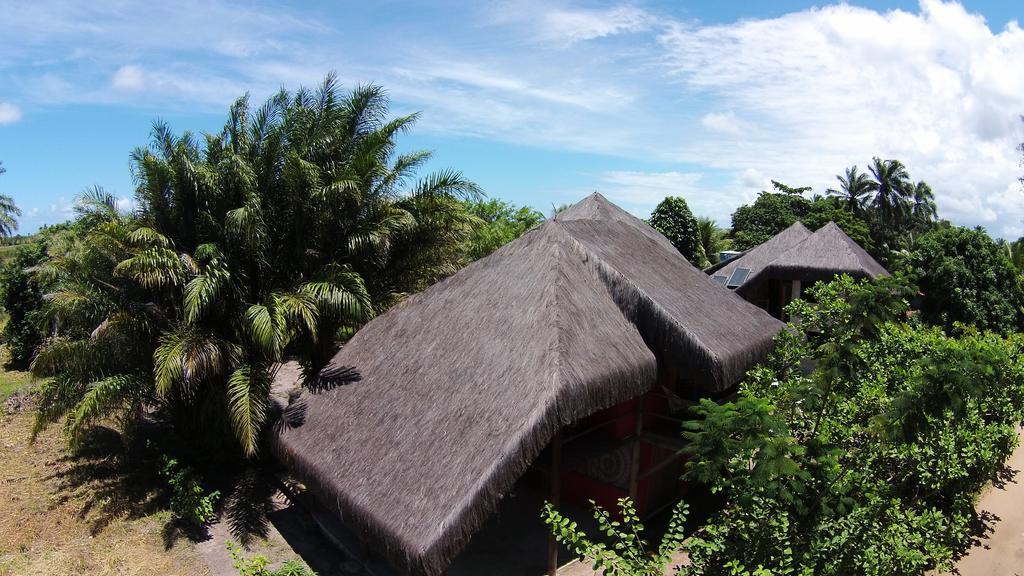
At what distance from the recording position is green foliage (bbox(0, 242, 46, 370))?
1480 centimetres

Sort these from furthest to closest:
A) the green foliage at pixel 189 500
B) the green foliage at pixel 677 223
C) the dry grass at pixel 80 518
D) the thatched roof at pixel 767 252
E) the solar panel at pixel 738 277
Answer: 1. the green foliage at pixel 677 223
2. the thatched roof at pixel 767 252
3. the solar panel at pixel 738 277
4. the green foliage at pixel 189 500
5. the dry grass at pixel 80 518

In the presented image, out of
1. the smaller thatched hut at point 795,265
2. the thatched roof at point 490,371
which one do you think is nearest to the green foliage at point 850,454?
the thatched roof at point 490,371

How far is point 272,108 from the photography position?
1017 centimetres

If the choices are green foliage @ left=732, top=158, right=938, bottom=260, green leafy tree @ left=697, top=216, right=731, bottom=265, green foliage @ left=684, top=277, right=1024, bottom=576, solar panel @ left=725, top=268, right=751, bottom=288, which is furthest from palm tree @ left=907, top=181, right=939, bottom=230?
green foliage @ left=684, top=277, right=1024, bottom=576

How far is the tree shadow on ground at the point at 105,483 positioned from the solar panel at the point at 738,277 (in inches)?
680

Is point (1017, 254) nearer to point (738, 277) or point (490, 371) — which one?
point (738, 277)

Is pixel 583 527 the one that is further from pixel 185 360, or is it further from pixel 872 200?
pixel 872 200

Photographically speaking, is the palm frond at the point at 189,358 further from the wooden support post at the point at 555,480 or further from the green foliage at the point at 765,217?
the green foliage at the point at 765,217

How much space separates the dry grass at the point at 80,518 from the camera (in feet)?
24.0

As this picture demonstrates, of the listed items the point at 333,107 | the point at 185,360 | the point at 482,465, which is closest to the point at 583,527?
the point at 482,465

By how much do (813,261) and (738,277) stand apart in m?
2.37

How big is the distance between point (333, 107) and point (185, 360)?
527 centimetres

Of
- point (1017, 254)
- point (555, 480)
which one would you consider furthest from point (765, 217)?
point (555, 480)

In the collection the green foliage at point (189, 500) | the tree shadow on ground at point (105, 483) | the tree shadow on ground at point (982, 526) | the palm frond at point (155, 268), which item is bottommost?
the tree shadow on ground at point (105, 483)
